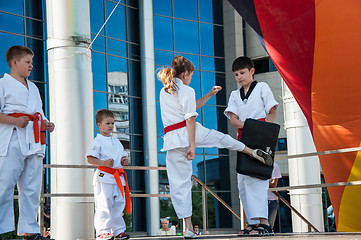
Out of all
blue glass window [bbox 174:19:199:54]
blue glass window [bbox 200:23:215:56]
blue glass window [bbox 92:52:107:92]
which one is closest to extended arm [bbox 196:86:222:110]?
blue glass window [bbox 92:52:107:92]

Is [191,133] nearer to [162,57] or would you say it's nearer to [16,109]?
[16,109]

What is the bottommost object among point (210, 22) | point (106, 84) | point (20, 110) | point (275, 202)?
point (275, 202)

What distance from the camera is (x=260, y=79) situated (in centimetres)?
3183

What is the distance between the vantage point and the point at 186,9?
98.3 feet

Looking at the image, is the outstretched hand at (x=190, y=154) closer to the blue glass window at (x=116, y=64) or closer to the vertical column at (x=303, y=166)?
the vertical column at (x=303, y=166)

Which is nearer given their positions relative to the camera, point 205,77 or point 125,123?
point 125,123

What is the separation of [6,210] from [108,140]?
75.1 inches

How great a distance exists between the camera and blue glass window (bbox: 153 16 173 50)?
2862 centimetres

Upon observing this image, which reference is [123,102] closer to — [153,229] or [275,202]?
[153,229]

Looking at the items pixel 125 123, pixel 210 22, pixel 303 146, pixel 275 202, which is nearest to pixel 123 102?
pixel 125 123

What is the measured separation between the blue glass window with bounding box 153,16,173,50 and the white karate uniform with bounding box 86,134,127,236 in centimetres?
2198

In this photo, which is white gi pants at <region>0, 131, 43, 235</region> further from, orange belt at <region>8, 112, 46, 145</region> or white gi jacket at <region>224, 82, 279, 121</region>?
white gi jacket at <region>224, 82, 279, 121</region>

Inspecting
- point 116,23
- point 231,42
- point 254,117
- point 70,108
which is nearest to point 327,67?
point 254,117

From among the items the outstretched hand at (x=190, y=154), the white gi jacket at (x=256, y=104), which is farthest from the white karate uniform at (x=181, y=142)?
the white gi jacket at (x=256, y=104)
